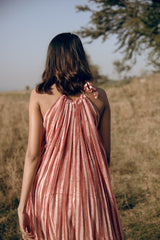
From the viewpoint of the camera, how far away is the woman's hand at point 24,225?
4.58 feet

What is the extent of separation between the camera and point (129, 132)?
689cm

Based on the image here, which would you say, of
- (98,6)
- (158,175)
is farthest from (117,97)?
(158,175)

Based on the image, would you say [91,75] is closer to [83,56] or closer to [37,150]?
[83,56]

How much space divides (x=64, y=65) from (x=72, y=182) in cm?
70

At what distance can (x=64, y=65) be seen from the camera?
4.50 ft

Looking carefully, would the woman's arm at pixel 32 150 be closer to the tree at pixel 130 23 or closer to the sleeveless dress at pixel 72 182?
the sleeveless dress at pixel 72 182

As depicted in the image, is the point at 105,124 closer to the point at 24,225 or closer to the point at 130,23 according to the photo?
the point at 24,225

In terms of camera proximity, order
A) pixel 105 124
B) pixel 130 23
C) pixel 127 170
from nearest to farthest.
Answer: pixel 105 124
pixel 127 170
pixel 130 23

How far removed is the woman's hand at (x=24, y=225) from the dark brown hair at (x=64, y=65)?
77 centimetres

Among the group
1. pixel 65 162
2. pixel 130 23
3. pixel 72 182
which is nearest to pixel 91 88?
pixel 65 162

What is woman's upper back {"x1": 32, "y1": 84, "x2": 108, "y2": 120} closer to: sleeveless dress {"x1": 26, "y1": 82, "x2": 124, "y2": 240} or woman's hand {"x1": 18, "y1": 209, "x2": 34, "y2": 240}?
sleeveless dress {"x1": 26, "y1": 82, "x2": 124, "y2": 240}

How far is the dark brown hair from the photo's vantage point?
1371 mm

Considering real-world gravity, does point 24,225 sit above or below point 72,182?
below

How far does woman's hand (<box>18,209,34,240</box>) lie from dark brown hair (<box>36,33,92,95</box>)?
2.51 ft
